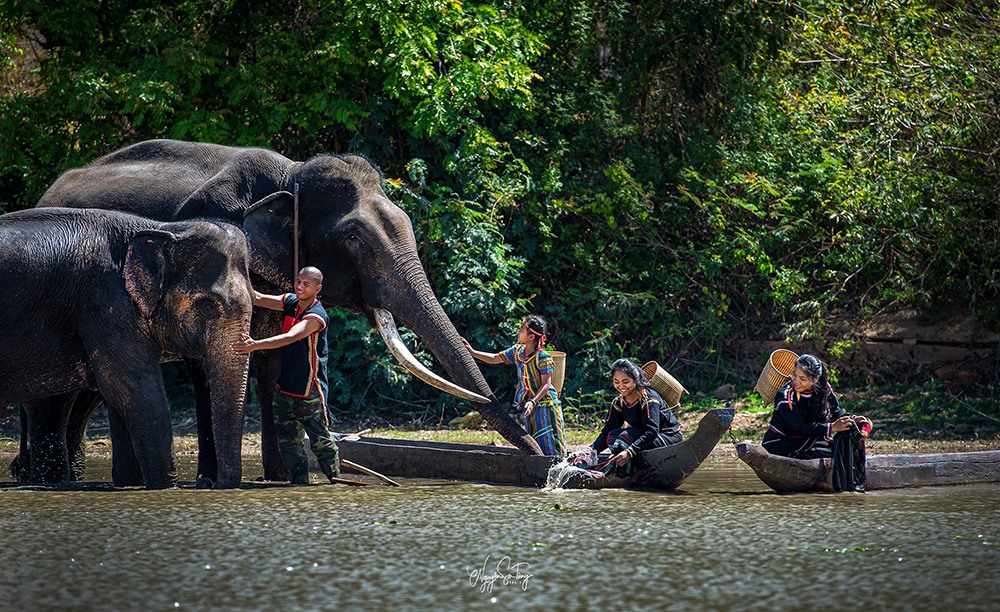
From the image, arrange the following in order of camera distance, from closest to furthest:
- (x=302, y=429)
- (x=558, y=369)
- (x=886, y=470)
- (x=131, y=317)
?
(x=131, y=317) < (x=886, y=470) < (x=302, y=429) < (x=558, y=369)

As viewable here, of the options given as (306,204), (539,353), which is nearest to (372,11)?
(306,204)

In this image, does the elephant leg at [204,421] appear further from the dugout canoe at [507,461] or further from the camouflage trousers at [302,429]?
the dugout canoe at [507,461]

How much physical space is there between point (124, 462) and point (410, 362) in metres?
2.51

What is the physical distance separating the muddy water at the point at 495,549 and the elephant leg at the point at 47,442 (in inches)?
49.4

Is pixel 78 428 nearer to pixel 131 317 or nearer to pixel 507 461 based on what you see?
pixel 131 317

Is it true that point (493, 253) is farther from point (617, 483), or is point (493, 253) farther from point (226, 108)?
point (617, 483)

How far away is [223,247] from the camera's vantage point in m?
9.88

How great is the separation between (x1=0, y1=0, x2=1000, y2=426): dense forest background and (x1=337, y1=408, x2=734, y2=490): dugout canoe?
15.7 feet

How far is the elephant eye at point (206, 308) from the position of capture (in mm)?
9797

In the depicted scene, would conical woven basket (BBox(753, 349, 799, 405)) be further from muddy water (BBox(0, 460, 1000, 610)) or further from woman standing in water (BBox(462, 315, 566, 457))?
woman standing in water (BBox(462, 315, 566, 457))

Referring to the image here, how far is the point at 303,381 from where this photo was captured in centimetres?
1008

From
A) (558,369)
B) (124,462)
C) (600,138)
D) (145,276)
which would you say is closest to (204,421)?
(124,462)

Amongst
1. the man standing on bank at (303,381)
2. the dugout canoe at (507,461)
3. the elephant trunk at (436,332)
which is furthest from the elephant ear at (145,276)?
the dugout canoe at (507,461)

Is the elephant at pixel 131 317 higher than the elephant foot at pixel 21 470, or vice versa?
the elephant at pixel 131 317
